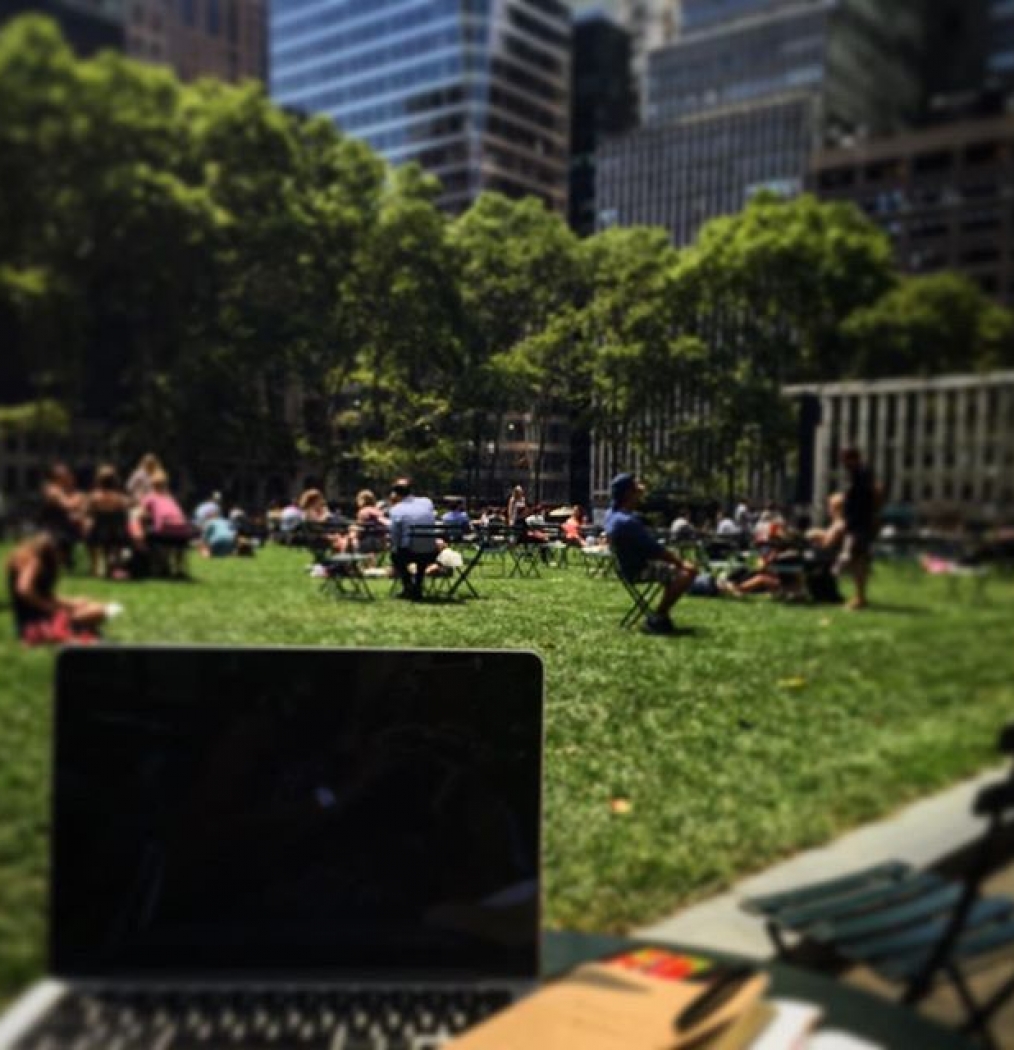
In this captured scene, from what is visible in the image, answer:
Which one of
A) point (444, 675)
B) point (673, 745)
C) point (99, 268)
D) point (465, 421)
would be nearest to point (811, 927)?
point (673, 745)

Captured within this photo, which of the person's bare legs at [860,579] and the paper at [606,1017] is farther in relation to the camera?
the person's bare legs at [860,579]

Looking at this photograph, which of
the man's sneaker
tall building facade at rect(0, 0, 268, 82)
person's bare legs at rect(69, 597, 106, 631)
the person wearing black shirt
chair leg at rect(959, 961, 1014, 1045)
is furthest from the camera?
the man's sneaker

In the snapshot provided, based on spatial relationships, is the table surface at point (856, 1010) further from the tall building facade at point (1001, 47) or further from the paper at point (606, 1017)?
the tall building facade at point (1001, 47)

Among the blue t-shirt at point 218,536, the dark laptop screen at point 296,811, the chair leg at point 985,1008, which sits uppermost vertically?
the blue t-shirt at point 218,536

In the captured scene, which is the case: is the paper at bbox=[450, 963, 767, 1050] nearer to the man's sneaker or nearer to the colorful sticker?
the colorful sticker

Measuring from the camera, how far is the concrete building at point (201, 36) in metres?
1.40

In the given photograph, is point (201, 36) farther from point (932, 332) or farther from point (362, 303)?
point (932, 332)

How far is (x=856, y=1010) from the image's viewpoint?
4.64 feet

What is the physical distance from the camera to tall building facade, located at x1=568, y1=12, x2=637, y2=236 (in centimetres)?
181

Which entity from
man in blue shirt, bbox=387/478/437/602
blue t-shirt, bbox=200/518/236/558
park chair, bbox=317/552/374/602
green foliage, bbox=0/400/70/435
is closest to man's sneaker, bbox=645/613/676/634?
man in blue shirt, bbox=387/478/437/602

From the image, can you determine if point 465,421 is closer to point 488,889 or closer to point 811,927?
point 488,889

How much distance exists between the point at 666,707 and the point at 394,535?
30.2 inches

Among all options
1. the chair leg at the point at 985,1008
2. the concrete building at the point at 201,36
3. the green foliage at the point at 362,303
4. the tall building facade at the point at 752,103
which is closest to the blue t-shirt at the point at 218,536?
the green foliage at the point at 362,303

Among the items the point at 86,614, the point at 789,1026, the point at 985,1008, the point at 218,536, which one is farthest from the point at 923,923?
the point at 86,614
